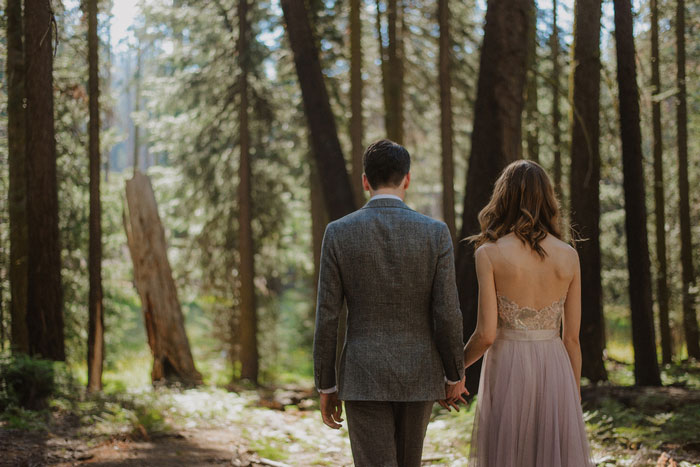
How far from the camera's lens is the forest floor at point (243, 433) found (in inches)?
239

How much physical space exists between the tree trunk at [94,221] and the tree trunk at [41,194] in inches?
85.7

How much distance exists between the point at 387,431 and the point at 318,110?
23.6ft

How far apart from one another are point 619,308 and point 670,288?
4579 mm

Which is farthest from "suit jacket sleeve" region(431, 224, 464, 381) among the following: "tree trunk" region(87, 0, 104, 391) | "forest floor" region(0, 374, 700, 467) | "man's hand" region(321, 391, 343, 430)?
"tree trunk" region(87, 0, 104, 391)

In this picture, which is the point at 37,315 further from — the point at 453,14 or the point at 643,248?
the point at 453,14

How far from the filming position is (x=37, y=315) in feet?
29.1

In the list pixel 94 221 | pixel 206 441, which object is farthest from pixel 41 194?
pixel 206 441

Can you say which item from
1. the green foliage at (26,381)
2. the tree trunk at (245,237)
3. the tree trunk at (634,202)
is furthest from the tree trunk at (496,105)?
the tree trunk at (245,237)

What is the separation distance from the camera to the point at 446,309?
3.38 metres

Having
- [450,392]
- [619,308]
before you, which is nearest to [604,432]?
[450,392]

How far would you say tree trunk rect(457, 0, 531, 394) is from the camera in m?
8.39

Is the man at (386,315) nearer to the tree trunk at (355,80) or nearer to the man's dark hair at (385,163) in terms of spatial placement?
the man's dark hair at (385,163)

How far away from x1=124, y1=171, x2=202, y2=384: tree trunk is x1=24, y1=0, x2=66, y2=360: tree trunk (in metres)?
3.37

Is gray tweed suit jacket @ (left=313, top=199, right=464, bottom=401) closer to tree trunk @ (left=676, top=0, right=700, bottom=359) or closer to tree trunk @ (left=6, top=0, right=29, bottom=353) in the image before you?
tree trunk @ (left=6, top=0, right=29, bottom=353)
